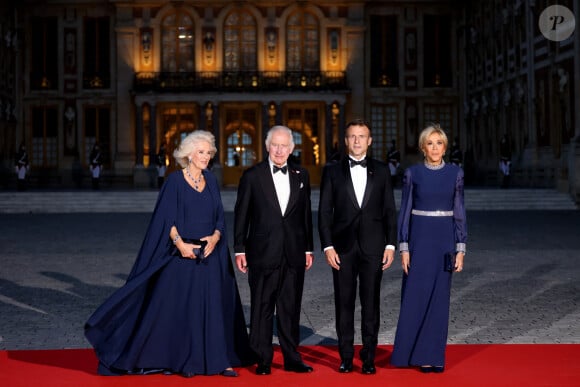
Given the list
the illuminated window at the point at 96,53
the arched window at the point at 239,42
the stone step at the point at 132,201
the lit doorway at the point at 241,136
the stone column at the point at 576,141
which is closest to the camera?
the stone column at the point at 576,141

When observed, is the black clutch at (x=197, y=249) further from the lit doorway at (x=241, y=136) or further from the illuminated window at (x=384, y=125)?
the illuminated window at (x=384, y=125)

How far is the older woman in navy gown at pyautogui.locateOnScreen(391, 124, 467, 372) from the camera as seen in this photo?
6051mm

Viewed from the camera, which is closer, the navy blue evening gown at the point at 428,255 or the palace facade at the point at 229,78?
the navy blue evening gown at the point at 428,255

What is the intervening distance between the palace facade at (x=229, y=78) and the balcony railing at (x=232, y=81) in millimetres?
56

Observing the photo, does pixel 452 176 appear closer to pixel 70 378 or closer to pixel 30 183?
pixel 70 378

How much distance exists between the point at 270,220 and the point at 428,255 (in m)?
1.05

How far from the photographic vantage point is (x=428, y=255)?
→ 239 inches

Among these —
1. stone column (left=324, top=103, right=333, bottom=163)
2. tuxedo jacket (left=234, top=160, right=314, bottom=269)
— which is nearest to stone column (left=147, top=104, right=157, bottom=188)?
stone column (left=324, top=103, right=333, bottom=163)

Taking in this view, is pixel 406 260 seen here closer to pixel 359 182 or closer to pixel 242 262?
pixel 359 182

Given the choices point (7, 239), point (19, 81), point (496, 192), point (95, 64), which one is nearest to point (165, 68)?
point (95, 64)

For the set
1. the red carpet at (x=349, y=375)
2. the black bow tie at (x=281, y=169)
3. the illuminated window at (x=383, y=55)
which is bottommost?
the red carpet at (x=349, y=375)

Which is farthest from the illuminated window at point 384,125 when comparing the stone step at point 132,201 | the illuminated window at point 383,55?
the stone step at point 132,201

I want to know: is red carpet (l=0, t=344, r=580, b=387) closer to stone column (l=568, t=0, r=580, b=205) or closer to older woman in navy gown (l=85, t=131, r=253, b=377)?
older woman in navy gown (l=85, t=131, r=253, b=377)

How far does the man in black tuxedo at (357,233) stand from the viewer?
6000mm
